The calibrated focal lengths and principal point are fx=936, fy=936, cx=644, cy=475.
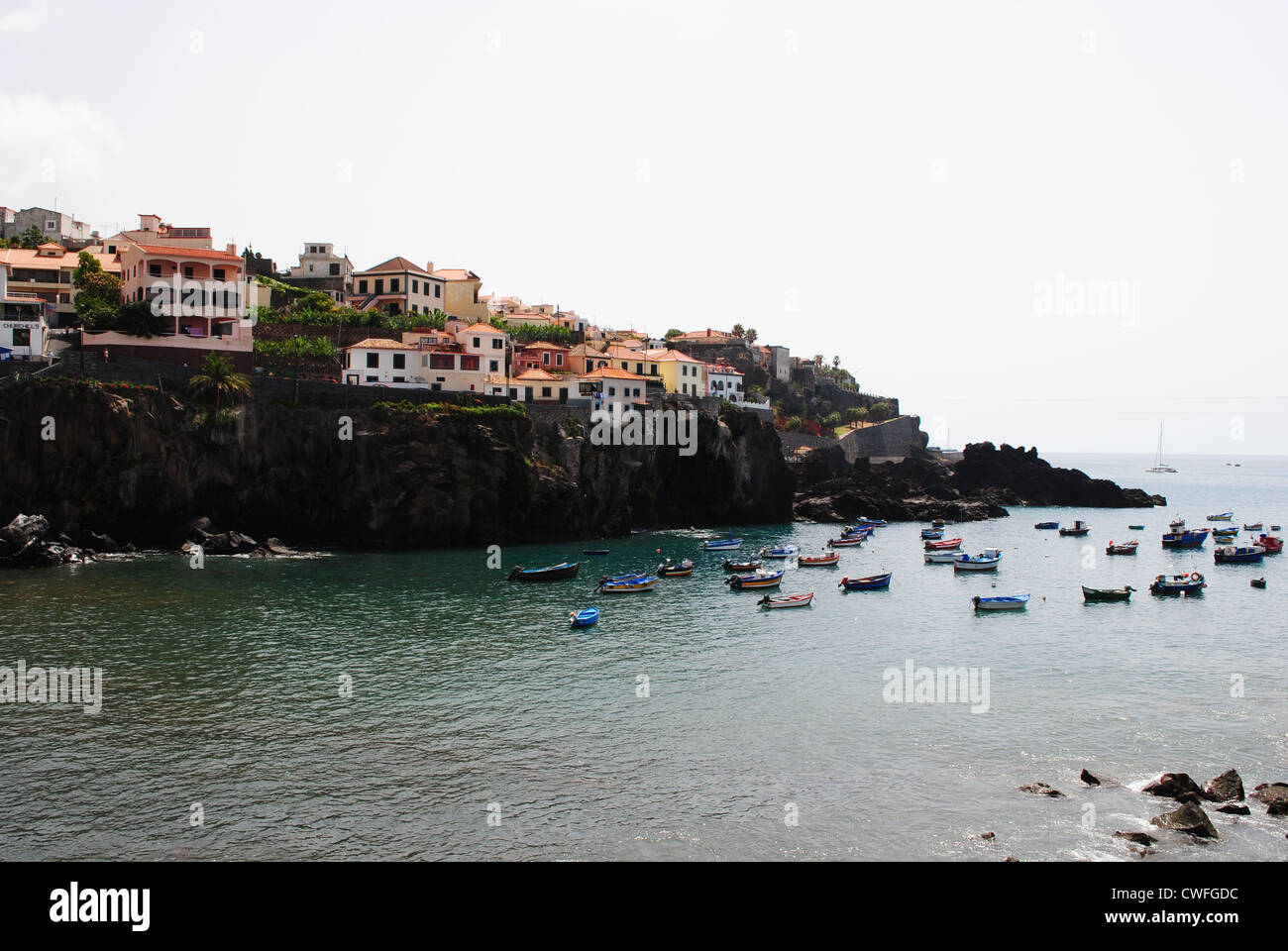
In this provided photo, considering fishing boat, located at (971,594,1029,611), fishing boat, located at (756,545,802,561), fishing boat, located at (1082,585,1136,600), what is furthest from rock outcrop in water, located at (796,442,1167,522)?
fishing boat, located at (971,594,1029,611)

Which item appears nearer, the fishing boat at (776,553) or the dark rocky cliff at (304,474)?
the dark rocky cliff at (304,474)

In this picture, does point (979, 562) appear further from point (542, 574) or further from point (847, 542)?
point (542, 574)

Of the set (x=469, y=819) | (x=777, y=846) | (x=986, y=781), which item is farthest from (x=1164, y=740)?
(x=469, y=819)

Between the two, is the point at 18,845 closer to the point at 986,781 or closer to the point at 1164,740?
the point at 986,781

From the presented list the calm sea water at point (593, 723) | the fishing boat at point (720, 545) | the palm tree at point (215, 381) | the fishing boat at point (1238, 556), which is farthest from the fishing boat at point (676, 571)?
the fishing boat at point (1238, 556)

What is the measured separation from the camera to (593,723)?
39.0m

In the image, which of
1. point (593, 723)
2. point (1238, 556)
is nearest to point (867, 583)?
point (593, 723)

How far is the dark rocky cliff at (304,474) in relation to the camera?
7612 cm

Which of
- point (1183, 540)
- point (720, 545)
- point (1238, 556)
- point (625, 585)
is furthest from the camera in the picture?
point (1183, 540)

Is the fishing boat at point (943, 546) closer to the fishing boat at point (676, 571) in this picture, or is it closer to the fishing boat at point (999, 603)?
the fishing boat at point (999, 603)

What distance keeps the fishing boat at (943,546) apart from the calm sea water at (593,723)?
82.9 feet

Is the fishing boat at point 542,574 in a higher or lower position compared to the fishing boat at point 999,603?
higher

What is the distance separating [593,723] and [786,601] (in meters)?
30.6

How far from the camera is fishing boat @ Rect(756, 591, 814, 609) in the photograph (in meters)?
66.6
